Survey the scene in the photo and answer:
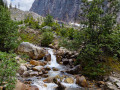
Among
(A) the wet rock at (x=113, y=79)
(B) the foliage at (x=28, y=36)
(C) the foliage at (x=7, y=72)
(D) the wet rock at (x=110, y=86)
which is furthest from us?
(B) the foliage at (x=28, y=36)

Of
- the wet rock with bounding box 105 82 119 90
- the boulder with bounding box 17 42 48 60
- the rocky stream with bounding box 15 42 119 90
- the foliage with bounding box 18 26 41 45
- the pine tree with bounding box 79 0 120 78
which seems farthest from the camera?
the foliage with bounding box 18 26 41 45

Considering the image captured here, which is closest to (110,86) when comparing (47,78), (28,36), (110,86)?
(110,86)

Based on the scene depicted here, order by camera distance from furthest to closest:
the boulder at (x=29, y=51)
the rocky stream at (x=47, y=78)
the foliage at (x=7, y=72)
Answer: the boulder at (x=29, y=51) < the rocky stream at (x=47, y=78) < the foliage at (x=7, y=72)

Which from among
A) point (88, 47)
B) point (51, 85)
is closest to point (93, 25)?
point (88, 47)

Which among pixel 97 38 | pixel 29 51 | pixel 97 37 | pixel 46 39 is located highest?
pixel 97 37

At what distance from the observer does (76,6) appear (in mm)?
195875

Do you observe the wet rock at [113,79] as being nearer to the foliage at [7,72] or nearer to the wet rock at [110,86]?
the wet rock at [110,86]

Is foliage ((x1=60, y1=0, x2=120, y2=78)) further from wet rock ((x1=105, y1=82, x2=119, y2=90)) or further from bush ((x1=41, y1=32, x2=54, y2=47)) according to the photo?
bush ((x1=41, y1=32, x2=54, y2=47))

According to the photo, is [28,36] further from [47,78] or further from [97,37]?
[97,37]

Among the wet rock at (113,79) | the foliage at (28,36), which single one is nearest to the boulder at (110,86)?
the wet rock at (113,79)

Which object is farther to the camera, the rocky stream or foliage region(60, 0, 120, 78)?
foliage region(60, 0, 120, 78)

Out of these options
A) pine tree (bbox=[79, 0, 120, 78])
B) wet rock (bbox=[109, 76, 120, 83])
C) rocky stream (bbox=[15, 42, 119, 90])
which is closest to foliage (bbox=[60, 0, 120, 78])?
pine tree (bbox=[79, 0, 120, 78])

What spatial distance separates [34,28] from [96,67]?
30.6 m

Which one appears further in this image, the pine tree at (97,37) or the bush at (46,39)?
the bush at (46,39)
